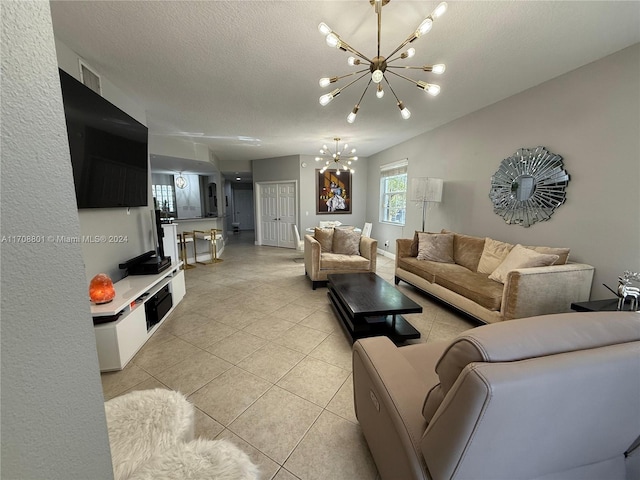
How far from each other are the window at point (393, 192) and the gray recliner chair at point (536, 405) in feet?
16.3

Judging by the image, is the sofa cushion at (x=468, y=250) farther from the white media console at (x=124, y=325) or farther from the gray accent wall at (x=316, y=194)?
the white media console at (x=124, y=325)

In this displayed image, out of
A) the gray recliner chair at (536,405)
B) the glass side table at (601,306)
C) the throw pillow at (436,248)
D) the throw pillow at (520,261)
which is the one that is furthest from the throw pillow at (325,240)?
the gray recliner chair at (536,405)

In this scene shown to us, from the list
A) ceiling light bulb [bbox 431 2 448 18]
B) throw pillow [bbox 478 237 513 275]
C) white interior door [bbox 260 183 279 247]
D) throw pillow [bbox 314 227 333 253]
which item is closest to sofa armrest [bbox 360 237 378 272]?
throw pillow [bbox 314 227 333 253]

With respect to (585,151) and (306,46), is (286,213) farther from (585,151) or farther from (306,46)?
(585,151)

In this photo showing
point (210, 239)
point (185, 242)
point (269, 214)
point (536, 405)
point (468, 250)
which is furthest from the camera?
point (269, 214)

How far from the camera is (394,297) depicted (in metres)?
2.54

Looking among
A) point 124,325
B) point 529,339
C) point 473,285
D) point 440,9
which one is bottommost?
point 124,325

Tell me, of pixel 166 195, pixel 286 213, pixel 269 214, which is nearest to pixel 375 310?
pixel 286 213

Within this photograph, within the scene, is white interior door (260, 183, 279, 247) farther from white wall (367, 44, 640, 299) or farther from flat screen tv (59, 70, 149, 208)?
white wall (367, 44, 640, 299)

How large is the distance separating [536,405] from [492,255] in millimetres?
3055

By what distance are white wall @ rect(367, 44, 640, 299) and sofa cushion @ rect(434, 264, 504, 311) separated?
0.76 metres

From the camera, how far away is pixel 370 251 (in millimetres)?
3947

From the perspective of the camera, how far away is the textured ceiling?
1760 mm

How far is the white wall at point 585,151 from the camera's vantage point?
7.17 feet
